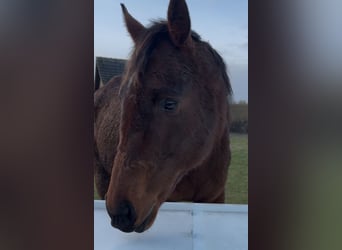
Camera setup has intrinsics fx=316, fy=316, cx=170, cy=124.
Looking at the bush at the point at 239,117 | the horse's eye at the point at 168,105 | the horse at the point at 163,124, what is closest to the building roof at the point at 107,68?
the horse at the point at 163,124

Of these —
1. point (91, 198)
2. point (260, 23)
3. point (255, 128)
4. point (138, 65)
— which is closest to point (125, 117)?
point (138, 65)

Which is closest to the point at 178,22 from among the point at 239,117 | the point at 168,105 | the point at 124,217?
the point at 168,105

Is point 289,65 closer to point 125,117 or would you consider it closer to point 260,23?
point 260,23

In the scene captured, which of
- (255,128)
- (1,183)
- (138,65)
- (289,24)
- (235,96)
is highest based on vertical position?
(289,24)

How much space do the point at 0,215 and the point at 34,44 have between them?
60cm

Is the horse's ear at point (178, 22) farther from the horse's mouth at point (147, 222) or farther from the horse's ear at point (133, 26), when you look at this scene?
the horse's mouth at point (147, 222)

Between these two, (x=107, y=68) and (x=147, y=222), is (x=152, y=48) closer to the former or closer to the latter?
(x=107, y=68)

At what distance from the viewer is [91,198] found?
111 centimetres

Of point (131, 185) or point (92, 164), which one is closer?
point (131, 185)

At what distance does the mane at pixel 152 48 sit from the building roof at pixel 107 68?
0.11ft

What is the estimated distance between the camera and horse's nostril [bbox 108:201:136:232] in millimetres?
1007

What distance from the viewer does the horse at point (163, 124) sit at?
999mm

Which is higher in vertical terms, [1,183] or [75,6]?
[75,6]

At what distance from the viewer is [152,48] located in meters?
1.01
